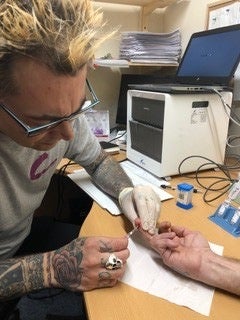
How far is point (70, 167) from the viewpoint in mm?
1409

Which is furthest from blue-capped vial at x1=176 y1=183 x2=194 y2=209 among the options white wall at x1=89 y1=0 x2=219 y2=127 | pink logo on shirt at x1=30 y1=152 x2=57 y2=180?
white wall at x1=89 y1=0 x2=219 y2=127

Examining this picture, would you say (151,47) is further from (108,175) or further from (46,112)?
(46,112)

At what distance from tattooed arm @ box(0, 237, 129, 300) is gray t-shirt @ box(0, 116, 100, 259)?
220 mm

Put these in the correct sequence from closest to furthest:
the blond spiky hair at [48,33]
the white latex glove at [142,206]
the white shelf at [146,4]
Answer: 1. the blond spiky hair at [48,33]
2. the white latex glove at [142,206]
3. the white shelf at [146,4]

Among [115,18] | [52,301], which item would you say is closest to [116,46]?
[115,18]

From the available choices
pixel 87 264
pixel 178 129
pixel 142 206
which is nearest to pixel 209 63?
pixel 178 129

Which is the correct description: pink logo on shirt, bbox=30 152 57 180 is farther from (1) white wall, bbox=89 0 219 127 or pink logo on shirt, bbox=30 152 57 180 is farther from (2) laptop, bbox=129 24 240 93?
(1) white wall, bbox=89 0 219 127

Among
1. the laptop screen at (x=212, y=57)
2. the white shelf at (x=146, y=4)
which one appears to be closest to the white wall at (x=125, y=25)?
the white shelf at (x=146, y=4)

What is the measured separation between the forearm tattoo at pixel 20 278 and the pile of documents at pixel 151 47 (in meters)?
1.36

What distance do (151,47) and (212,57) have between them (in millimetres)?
492

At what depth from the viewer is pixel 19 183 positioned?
93 centimetres

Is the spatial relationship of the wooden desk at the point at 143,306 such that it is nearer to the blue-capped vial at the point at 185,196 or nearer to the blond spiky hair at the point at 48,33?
the blue-capped vial at the point at 185,196

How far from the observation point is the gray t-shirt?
2.86 feet

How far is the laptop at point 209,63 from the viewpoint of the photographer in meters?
1.23
